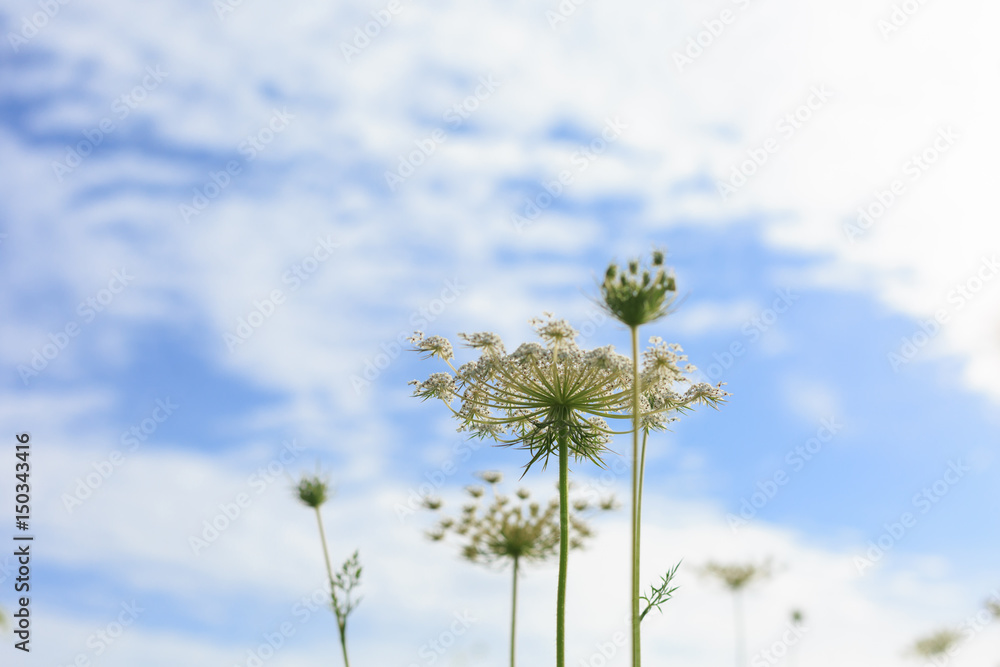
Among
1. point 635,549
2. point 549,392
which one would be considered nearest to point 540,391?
point 549,392

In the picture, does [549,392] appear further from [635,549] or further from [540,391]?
[635,549]

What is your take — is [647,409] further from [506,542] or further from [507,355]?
[506,542]

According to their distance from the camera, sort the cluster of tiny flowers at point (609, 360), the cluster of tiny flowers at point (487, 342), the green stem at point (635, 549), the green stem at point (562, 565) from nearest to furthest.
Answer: the green stem at point (635, 549), the green stem at point (562, 565), the cluster of tiny flowers at point (609, 360), the cluster of tiny flowers at point (487, 342)

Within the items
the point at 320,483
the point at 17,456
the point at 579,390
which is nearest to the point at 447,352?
the point at 579,390

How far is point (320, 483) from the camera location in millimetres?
12375

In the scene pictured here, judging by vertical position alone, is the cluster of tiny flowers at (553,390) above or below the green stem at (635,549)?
above

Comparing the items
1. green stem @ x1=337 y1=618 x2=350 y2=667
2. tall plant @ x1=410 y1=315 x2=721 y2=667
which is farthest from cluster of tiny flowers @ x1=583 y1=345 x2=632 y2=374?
green stem @ x1=337 y1=618 x2=350 y2=667

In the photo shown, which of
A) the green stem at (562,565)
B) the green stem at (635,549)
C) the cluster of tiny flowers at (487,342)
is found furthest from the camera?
the cluster of tiny flowers at (487,342)

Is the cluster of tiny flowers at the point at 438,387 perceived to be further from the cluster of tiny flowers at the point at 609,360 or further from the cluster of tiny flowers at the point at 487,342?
the cluster of tiny flowers at the point at 609,360

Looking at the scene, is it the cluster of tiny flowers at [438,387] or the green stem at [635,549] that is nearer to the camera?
the green stem at [635,549]

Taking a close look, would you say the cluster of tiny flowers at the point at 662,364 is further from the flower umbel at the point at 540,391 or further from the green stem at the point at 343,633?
the green stem at the point at 343,633

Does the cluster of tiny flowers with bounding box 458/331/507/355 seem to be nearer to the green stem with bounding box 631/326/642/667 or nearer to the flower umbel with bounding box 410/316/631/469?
the flower umbel with bounding box 410/316/631/469

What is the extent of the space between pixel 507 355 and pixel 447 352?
1.13 m

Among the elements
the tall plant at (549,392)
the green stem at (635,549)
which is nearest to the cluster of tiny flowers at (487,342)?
the tall plant at (549,392)
